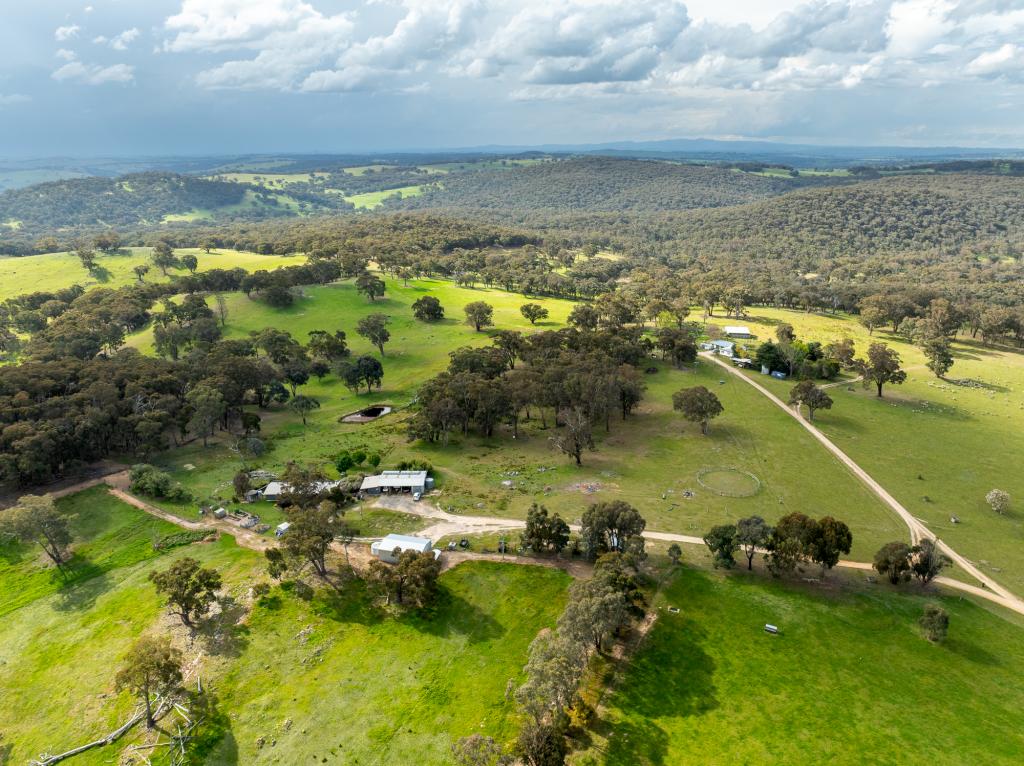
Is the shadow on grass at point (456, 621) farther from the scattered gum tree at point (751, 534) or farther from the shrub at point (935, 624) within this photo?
the shrub at point (935, 624)

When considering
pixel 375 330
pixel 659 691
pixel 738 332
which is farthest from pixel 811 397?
pixel 375 330

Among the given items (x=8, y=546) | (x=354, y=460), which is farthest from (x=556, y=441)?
(x=8, y=546)

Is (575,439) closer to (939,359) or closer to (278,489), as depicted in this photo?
(278,489)

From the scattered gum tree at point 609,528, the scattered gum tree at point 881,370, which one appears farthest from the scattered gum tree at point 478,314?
the scattered gum tree at point 609,528

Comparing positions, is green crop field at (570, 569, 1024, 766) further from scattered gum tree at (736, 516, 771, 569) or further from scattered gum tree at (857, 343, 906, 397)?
scattered gum tree at (857, 343, 906, 397)

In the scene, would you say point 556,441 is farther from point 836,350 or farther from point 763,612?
point 836,350
